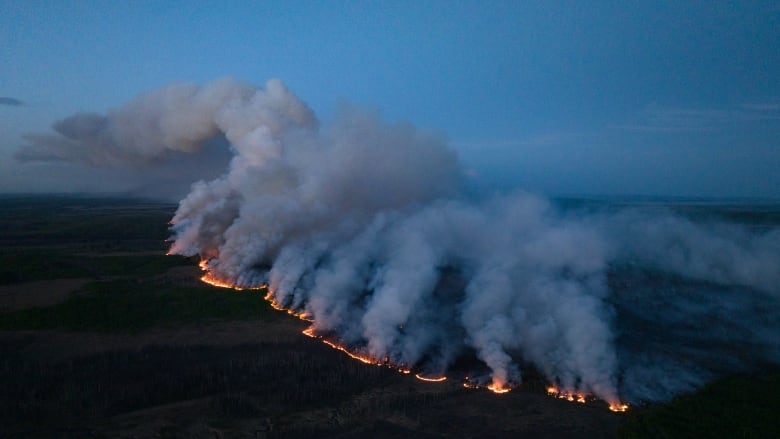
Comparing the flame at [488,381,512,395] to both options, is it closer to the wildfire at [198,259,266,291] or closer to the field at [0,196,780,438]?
the field at [0,196,780,438]

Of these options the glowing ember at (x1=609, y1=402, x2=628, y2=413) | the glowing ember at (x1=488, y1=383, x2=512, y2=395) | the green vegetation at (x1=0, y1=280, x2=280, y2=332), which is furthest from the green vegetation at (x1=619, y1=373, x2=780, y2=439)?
the green vegetation at (x1=0, y1=280, x2=280, y2=332)

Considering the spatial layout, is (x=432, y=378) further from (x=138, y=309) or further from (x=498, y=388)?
(x=138, y=309)

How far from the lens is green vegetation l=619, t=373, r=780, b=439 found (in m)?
20.6

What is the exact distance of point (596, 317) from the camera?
96.7 feet

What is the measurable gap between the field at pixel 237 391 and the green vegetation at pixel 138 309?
0.43 ft

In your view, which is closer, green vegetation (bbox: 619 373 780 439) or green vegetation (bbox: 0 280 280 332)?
green vegetation (bbox: 619 373 780 439)

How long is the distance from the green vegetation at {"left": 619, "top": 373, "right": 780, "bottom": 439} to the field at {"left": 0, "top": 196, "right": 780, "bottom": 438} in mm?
71

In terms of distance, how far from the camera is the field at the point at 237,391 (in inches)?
834

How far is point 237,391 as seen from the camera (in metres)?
24.4

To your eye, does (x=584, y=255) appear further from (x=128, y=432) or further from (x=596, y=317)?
(x=128, y=432)

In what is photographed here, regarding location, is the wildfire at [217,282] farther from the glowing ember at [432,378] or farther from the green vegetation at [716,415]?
the green vegetation at [716,415]

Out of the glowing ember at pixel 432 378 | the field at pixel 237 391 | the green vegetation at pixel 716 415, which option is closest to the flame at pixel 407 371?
the glowing ember at pixel 432 378

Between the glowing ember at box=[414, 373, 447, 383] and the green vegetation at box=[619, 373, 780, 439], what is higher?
the green vegetation at box=[619, 373, 780, 439]

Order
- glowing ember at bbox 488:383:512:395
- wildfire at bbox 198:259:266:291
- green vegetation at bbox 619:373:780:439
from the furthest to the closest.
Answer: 1. wildfire at bbox 198:259:266:291
2. glowing ember at bbox 488:383:512:395
3. green vegetation at bbox 619:373:780:439
